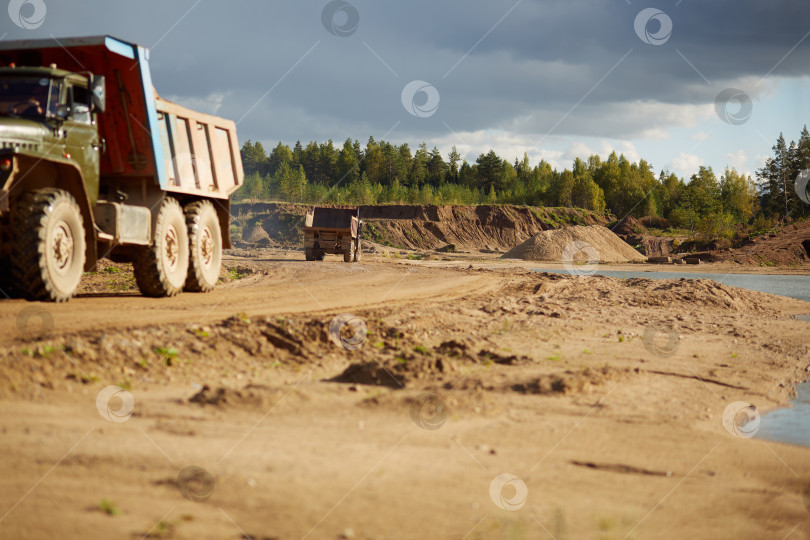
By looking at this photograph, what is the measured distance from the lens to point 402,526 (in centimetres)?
377

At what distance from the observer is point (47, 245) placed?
8.91 meters

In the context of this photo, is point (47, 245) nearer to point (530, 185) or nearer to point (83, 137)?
point (83, 137)

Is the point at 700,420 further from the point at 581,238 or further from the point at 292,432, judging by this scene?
the point at 581,238

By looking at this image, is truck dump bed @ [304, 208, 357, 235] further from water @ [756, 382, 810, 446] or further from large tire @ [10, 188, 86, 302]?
water @ [756, 382, 810, 446]

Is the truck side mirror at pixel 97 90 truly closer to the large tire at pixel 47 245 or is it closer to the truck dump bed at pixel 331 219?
the large tire at pixel 47 245

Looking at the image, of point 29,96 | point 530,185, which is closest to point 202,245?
point 29,96

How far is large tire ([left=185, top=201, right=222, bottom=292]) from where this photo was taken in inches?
530

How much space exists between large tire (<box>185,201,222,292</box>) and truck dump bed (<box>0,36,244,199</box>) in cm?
48

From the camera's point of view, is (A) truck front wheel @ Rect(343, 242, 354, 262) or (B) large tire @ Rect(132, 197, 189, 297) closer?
(B) large tire @ Rect(132, 197, 189, 297)

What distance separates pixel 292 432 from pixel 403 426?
931mm

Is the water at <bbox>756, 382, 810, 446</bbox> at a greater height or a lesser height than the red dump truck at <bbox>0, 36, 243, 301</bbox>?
lesser

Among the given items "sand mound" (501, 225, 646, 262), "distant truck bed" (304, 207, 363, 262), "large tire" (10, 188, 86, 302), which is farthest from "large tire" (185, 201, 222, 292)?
"sand mound" (501, 225, 646, 262)

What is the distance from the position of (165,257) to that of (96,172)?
2150 millimetres

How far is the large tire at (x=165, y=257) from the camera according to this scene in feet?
Answer: 39.0
